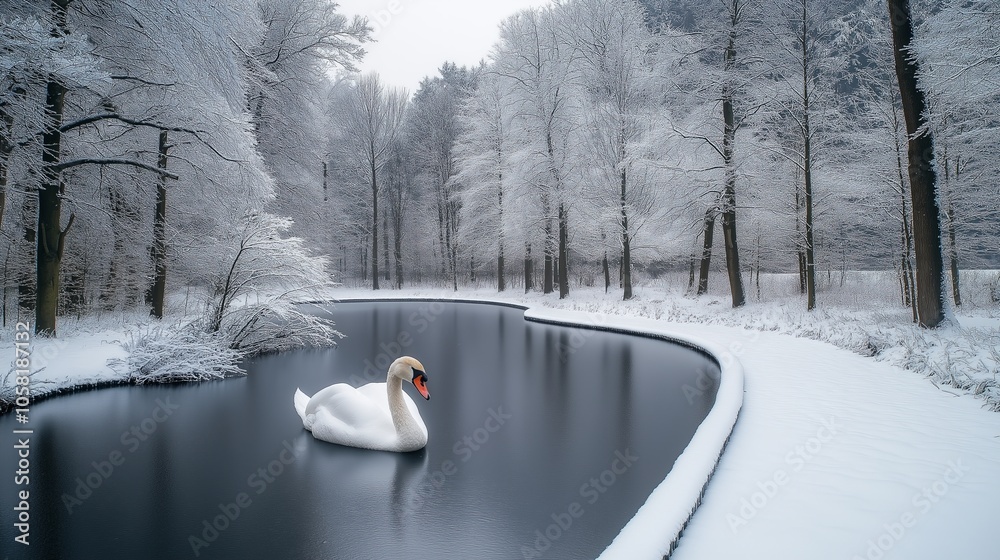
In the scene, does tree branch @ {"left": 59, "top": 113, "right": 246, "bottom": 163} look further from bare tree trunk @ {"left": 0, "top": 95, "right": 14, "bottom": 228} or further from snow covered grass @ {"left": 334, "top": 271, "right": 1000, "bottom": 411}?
snow covered grass @ {"left": 334, "top": 271, "right": 1000, "bottom": 411}

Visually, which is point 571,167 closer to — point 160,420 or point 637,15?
point 637,15

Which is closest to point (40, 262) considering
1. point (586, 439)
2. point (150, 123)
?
Answer: point (150, 123)

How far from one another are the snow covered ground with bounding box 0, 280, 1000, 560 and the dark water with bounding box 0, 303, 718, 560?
801 mm

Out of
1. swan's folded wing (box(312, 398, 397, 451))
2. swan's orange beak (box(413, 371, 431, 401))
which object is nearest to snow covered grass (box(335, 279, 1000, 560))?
swan's orange beak (box(413, 371, 431, 401))

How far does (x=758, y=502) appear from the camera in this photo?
317 centimetres

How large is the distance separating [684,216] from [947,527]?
14.6 metres

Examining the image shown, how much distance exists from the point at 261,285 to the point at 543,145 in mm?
12903

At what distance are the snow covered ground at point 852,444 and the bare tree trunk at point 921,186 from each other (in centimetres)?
56

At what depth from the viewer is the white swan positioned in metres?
4.73

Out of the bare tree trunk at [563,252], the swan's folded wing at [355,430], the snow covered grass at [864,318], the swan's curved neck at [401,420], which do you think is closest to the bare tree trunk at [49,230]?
the swan's folded wing at [355,430]

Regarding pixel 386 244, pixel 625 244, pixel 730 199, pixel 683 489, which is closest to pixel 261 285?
pixel 683 489

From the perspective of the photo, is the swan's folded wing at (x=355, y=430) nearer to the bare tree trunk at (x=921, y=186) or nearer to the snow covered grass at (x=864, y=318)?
the snow covered grass at (x=864, y=318)

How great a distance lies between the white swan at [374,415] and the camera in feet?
15.5

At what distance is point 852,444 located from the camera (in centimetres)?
410
